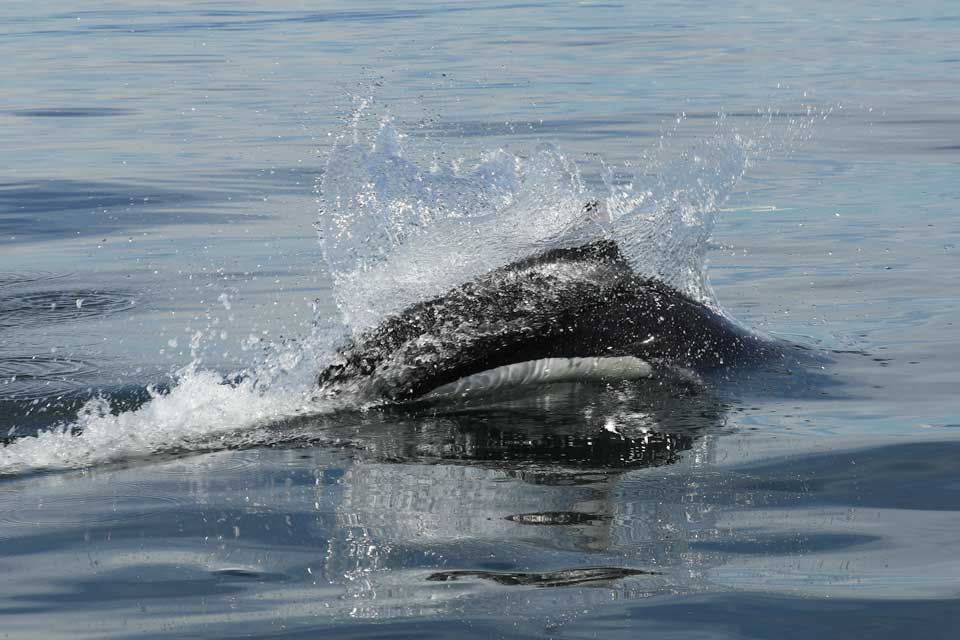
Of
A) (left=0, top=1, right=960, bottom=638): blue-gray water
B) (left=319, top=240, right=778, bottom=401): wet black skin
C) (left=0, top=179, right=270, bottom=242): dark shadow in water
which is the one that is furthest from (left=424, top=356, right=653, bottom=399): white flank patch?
(left=0, top=179, right=270, bottom=242): dark shadow in water

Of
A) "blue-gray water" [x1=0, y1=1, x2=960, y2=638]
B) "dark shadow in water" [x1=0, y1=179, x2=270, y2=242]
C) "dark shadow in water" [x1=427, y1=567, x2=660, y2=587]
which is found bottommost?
"dark shadow in water" [x1=427, y1=567, x2=660, y2=587]

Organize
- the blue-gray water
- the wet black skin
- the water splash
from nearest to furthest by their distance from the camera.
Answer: the blue-gray water, the wet black skin, the water splash

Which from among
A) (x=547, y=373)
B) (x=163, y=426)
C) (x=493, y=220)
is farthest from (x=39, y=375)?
(x=547, y=373)

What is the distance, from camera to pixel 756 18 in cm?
3550

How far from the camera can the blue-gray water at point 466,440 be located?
4.23 m

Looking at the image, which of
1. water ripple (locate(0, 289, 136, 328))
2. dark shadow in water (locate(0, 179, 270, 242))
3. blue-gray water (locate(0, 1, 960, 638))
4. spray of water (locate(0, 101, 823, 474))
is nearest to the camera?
blue-gray water (locate(0, 1, 960, 638))

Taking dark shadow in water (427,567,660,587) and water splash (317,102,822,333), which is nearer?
dark shadow in water (427,567,660,587)

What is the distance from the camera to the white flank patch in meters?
6.91

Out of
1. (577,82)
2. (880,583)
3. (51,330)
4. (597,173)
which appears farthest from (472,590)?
(577,82)

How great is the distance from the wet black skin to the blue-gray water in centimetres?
31

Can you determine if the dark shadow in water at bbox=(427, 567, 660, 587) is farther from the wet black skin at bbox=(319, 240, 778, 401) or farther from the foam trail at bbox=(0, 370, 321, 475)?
the wet black skin at bbox=(319, 240, 778, 401)

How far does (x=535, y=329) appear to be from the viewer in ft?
23.0

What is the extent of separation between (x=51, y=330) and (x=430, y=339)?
2.60 m

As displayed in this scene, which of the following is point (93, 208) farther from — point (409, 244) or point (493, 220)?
point (493, 220)
